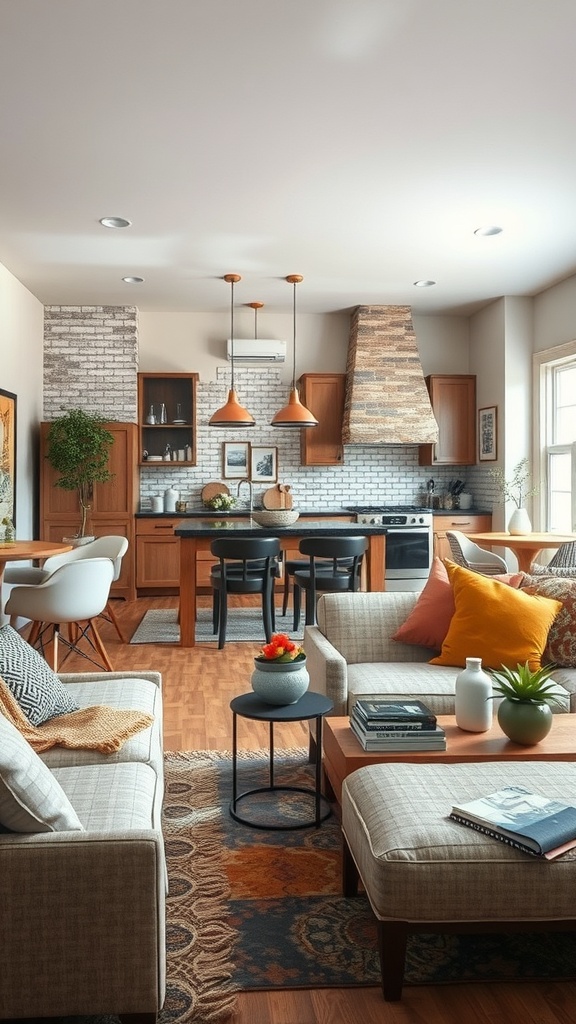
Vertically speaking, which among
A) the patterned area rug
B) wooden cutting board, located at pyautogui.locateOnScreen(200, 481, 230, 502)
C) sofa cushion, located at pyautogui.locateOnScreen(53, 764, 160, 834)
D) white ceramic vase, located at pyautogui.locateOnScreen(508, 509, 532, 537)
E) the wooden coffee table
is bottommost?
the patterned area rug

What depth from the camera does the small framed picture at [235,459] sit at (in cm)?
901

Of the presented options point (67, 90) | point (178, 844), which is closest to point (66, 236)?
point (67, 90)

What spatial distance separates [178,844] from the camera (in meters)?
2.71

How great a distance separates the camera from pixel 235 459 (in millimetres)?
9023

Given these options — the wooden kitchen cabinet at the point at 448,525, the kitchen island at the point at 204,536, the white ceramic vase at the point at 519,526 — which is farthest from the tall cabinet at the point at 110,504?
the white ceramic vase at the point at 519,526

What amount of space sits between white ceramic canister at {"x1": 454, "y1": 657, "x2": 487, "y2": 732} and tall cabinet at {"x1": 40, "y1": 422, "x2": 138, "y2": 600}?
5.87 metres

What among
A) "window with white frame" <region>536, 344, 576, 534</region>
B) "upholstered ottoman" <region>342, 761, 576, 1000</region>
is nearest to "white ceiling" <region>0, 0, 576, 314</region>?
"window with white frame" <region>536, 344, 576, 534</region>

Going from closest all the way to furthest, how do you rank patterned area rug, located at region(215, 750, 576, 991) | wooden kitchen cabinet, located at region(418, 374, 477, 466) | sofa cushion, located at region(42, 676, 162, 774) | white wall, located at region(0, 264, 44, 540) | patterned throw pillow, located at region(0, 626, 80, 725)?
patterned area rug, located at region(215, 750, 576, 991) → sofa cushion, located at region(42, 676, 162, 774) → patterned throw pillow, located at region(0, 626, 80, 725) → white wall, located at region(0, 264, 44, 540) → wooden kitchen cabinet, located at region(418, 374, 477, 466)

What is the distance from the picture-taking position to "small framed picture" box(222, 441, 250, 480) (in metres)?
9.01

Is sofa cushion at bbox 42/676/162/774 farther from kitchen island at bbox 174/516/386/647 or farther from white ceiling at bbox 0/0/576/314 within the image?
kitchen island at bbox 174/516/386/647

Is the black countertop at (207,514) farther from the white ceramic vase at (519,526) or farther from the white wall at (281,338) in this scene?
the white ceramic vase at (519,526)

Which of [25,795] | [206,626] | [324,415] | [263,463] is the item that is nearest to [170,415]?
[263,463]

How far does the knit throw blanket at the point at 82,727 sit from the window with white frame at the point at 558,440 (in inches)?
220

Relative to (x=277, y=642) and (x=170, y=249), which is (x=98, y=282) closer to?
(x=170, y=249)
